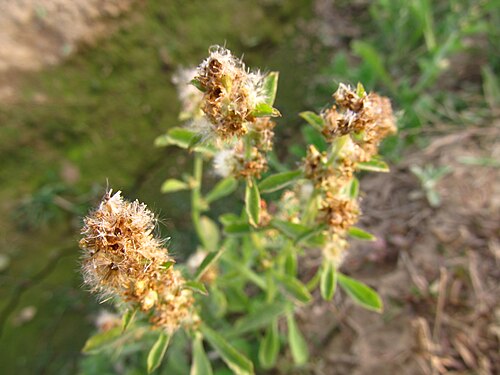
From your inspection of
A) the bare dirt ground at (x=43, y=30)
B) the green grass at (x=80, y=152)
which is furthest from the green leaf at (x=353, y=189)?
the bare dirt ground at (x=43, y=30)

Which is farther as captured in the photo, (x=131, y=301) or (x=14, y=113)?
(x=14, y=113)

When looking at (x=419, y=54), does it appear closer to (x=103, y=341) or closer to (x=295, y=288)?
(x=295, y=288)

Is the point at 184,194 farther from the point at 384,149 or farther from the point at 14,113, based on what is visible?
the point at 384,149

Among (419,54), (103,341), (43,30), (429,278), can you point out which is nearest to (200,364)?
(103,341)

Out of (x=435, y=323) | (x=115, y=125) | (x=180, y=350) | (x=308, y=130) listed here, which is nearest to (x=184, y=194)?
(x=115, y=125)

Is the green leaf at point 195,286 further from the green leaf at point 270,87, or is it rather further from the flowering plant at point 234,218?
the green leaf at point 270,87

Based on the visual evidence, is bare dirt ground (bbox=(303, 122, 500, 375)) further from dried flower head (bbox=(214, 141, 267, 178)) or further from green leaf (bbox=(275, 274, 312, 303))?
dried flower head (bbox=(214, 141, 267, 178))
